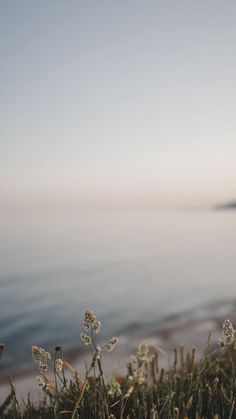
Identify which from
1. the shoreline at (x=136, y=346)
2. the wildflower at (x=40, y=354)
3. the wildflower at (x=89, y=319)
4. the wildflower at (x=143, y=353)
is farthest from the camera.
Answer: the shoreline at (x=136, y=346)

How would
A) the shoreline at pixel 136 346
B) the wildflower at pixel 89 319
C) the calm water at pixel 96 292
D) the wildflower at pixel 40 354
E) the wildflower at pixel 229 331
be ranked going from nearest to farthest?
the wildflower at pixel 89 319
the wildflower at pixel 40 354
the wildflower at pixel 229 331
the shoreline at pixel 136 346
the calm water at pixel 96 292

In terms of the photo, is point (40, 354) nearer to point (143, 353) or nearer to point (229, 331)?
point (143, 353)

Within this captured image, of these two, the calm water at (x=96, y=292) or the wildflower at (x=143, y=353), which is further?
the calm water at (x=96, y=292)

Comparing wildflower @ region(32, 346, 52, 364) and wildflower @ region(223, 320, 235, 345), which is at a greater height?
wildflower @ region(32, 346, 52, 364)

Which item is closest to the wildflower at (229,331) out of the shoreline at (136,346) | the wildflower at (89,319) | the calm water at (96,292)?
the wildflower at (89,319)

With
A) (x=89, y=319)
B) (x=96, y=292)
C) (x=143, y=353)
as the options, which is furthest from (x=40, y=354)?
(x=96, y=292)

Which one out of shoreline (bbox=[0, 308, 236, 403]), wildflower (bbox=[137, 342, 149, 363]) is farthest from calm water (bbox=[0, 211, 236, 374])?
wildflower (bbox=[137, 342, 149, 363])

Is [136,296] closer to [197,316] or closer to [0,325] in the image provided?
[197,316]

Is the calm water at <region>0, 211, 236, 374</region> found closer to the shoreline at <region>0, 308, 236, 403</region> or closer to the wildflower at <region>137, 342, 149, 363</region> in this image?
the shoreline at <region>0, 308, 236, 403</region>

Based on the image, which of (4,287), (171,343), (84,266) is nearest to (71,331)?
(171,343)

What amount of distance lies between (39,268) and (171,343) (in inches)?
1413

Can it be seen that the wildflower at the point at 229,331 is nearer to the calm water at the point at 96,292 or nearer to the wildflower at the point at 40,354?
the wildflower at the point at 40,354

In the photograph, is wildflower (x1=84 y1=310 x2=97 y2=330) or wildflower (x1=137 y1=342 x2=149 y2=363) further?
wildflower (x1=137 y1=342 x2=149 y2=363)

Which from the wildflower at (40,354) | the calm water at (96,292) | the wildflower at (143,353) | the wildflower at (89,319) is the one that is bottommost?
the wildflower at (143,353)
